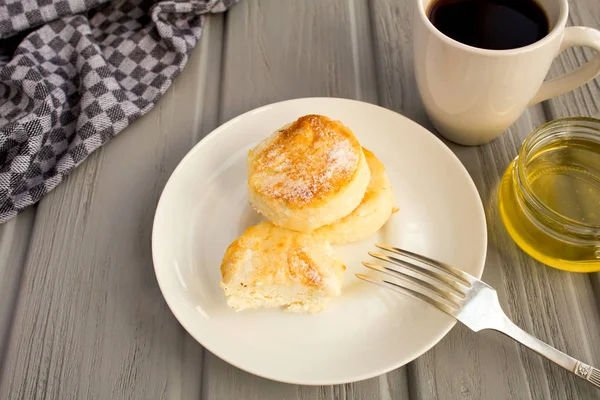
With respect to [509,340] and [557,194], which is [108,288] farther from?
[557,194]

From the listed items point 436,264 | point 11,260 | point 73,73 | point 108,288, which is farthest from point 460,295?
point 73,73

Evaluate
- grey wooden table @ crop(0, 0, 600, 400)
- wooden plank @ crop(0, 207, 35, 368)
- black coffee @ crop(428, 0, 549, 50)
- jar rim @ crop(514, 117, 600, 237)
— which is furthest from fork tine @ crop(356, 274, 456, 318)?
wooden plank @ crop(0, 207, 35, 368)

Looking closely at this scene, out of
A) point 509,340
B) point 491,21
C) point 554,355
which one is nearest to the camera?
point 554,355

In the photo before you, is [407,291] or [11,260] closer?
[407,291]

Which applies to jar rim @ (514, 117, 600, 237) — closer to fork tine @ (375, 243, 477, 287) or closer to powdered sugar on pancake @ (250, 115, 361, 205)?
fork tine @ (375, 243, 477, 287)

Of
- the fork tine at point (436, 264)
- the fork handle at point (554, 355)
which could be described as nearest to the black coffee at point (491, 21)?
the fork tine at point (436, 264)

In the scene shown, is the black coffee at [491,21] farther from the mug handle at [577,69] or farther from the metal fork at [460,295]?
the metal fork at [460,295]
